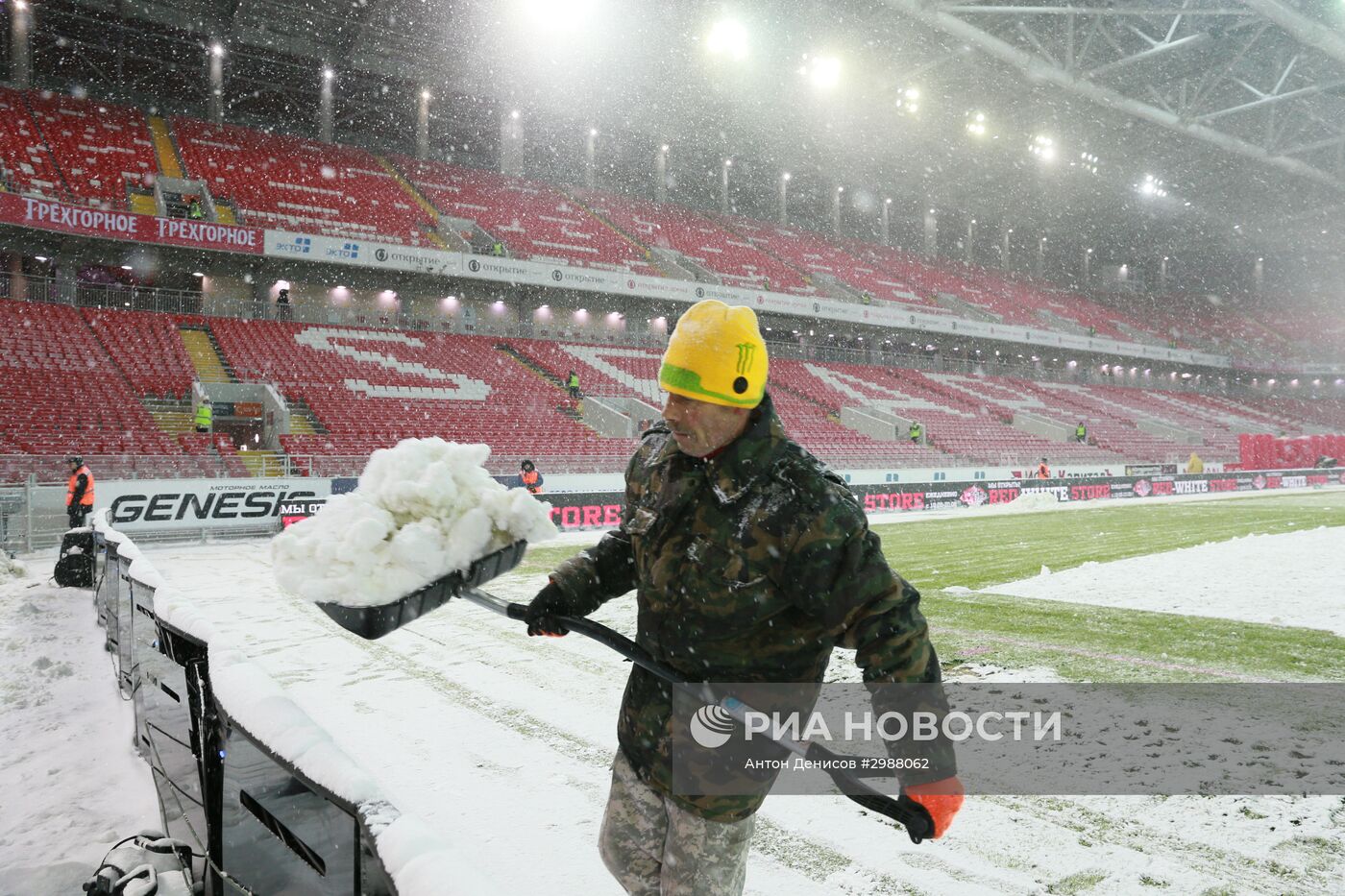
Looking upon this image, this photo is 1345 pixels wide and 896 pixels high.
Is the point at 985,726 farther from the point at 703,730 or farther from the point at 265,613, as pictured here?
the point at 265,613

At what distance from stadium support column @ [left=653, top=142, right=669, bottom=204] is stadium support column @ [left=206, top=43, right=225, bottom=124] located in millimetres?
18158

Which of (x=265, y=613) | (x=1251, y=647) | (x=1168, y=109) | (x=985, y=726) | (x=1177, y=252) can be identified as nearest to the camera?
(x=985, y=726)

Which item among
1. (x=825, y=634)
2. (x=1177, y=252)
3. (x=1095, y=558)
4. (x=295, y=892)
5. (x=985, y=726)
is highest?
(x=1177, y=252)

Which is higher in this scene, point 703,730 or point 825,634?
point 825,634

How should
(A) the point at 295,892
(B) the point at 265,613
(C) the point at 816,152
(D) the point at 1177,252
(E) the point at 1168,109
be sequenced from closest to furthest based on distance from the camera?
(A) the point at 295,892 → (B) the point at 265,613 → (E) the point at 1168,109 → (C) the point at 816,152 → (D) the point at 1177,252

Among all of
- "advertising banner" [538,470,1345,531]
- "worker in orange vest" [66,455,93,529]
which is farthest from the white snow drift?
"worker in orange vest" [66,455,93,529]

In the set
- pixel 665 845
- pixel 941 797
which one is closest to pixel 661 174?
pixel 665 845

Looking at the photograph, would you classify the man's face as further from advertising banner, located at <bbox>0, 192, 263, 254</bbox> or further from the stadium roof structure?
the stadium roof structure

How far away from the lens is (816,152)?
1492 inches

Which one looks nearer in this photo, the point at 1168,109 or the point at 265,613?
the point at 265,613

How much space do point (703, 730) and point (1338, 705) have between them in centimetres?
476

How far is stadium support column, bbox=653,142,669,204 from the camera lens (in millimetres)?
37031

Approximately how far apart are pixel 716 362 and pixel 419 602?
1032mm

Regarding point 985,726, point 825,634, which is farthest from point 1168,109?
point 825,634
